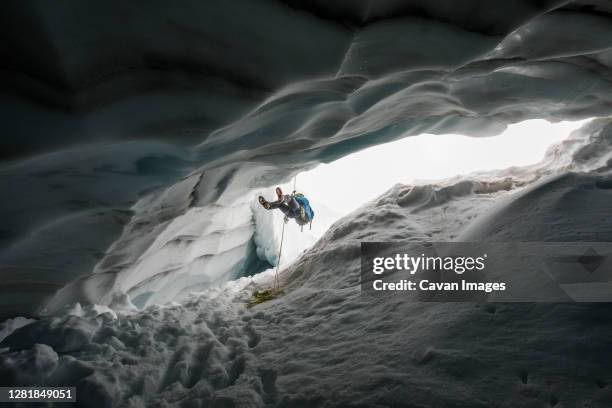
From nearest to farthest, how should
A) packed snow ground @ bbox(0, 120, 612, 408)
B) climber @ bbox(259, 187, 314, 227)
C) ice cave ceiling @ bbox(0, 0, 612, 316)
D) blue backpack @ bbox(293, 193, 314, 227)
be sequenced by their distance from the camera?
1. ice cave ceiling @ bbox(0, 0, 612, 316)
2. packed snow ground @ bbox(0, 120, 612, 408)
3. climber @ bbox(259, 187, 314, 227)
4. blue backpack @ bbox(293, 193, 314, 227)

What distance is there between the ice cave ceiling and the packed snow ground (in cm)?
100

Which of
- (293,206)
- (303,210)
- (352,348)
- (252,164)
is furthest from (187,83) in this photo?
(303,210)

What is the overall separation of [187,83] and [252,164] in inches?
111

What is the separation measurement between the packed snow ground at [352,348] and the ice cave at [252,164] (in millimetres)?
15

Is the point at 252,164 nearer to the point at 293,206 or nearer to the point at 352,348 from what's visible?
the point at 293,206

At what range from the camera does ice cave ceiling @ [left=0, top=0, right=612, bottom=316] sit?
1.99m

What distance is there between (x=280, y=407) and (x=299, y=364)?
1.75 feet

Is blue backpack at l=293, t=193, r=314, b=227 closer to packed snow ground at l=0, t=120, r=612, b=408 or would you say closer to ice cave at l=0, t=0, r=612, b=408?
ice cave at l=0, t=0, r=612, b=408

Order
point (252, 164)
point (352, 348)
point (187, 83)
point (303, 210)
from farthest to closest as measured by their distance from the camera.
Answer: point (303, 210), point (252, 164), point (352, 348), point (187, 83)

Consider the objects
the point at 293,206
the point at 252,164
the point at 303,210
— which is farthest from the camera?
the point at 303,210

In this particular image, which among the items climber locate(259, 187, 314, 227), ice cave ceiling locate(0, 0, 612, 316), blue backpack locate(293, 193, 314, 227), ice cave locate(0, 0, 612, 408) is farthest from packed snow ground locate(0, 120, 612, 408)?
blue backpack locate(293, 193, 314, 227)

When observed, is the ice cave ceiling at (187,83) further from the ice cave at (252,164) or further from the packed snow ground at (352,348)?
the packed snow ground at (352,348)

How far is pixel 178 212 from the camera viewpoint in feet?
16.9

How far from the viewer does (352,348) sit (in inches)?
114
